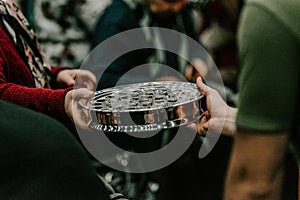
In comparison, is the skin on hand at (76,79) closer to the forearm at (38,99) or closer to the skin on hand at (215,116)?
the forearm at (38,99)

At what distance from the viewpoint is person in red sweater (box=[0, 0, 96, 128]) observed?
707mm

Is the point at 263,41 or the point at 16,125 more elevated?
the point at 263,41

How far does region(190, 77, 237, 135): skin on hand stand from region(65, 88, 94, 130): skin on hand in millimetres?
137

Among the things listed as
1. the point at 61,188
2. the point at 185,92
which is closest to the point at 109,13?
the point at 185,92

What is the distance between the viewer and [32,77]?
798mm

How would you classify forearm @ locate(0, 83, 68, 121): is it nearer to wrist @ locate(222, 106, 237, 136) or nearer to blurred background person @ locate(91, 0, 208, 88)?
blurred background person @ locate(91, 0, 208, 88)

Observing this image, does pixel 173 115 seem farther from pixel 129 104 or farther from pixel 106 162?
pixel 106 162

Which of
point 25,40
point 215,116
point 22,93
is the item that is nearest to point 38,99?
point 22,93

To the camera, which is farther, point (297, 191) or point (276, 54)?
point (297, 191)

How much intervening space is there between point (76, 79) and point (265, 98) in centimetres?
35

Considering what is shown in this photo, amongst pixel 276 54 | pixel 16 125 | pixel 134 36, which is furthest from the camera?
Result: pixel 134 36

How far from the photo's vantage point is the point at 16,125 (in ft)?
2.03

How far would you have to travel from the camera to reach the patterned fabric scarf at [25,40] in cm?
77

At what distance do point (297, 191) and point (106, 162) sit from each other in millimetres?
275
